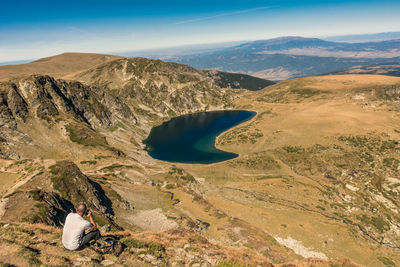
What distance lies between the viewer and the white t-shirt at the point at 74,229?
13766mm

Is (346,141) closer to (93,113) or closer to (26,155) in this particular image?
(26,155)

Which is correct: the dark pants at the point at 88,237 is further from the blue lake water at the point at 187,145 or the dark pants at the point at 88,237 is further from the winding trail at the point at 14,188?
the blue lake water at the point at 187,145

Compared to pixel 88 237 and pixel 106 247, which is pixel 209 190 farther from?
pixel 88 237

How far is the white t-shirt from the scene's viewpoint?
13.8 metres

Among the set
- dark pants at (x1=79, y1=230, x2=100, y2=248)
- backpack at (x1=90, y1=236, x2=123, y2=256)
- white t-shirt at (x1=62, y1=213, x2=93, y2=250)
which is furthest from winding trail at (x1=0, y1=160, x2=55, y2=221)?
white t-shirt at (x1=62, y1=213, x2=93, y2=250)

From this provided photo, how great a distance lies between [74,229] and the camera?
14086 mm

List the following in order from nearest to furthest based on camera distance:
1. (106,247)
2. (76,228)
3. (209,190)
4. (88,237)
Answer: (76,228), (88,237), (106,247), (209,190)

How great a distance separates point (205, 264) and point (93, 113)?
171 metres

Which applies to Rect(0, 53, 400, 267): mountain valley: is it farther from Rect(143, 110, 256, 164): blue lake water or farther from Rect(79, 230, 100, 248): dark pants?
Rect(143, 110, 256, 164): blue lake water

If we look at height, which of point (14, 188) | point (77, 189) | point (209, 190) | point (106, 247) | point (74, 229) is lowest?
point (209, 190)

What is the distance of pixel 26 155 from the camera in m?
95.0

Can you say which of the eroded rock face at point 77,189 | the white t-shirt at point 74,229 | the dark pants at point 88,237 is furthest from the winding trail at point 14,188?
the white t-shirt at point 74,229

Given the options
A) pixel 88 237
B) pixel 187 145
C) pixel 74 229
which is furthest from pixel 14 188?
pixel 187 145

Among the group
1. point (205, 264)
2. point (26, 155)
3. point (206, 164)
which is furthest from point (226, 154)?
point (205, 264)
